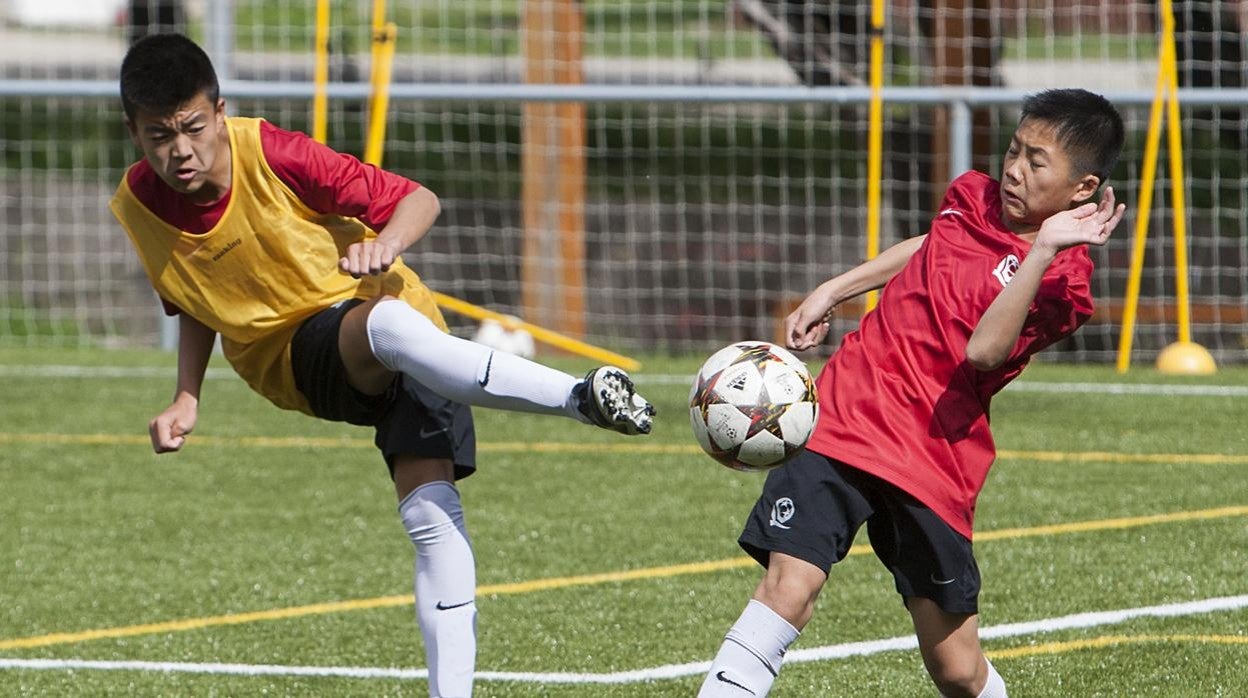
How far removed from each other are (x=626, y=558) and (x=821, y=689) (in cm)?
173

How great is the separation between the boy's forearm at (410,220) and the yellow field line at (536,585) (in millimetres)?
1875

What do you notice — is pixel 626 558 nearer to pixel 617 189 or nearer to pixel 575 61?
pixel 575 61

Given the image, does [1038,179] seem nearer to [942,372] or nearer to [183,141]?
[942,372]

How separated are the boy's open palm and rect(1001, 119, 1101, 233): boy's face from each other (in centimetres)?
23

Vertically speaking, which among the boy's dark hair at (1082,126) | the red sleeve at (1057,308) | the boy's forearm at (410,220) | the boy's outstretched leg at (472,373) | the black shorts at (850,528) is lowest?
the black shorts at (850,528)

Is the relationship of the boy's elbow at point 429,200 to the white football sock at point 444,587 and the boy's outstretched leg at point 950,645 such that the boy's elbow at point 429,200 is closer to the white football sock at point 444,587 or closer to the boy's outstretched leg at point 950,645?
the white football sock at point 444,587

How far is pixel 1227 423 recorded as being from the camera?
8.74 m

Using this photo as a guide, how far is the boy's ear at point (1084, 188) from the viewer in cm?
393

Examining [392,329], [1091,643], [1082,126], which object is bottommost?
[1091,643]

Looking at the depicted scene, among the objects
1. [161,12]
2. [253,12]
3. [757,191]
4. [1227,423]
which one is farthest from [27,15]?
[1227,423]

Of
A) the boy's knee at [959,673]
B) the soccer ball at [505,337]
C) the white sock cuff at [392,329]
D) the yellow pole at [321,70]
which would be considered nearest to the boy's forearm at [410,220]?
the white sock cuff at [392,329]

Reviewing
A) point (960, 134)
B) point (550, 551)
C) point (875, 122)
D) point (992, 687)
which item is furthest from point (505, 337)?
point (992, 687)

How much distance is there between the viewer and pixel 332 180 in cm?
448

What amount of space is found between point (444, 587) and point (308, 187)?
1.03 metres
